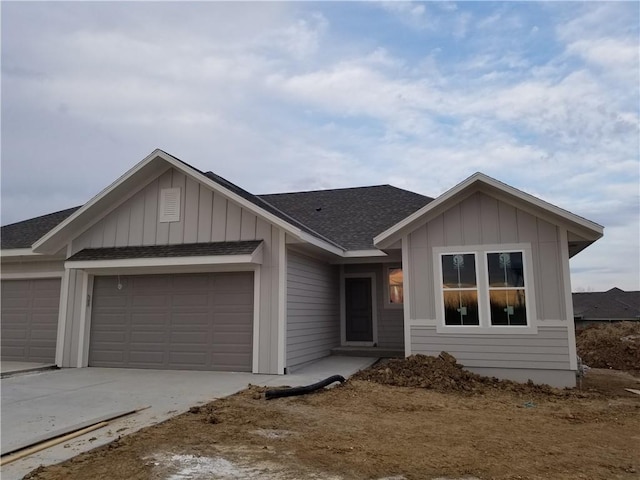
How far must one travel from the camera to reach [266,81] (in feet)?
42.1

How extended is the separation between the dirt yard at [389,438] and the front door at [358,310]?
4835 millimetres

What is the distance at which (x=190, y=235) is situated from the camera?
9.71 m

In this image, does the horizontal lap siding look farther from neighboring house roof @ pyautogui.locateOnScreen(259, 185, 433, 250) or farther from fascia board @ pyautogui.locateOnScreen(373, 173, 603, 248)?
neighboring house roof @ pyautogui.locateOnScreen(259, 185, 433, 250)

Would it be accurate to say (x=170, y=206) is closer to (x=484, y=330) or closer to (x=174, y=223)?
(x=174, y=223)

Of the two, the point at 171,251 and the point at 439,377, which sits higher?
the point at 171,251

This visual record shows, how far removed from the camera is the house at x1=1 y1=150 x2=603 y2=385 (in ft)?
27.0

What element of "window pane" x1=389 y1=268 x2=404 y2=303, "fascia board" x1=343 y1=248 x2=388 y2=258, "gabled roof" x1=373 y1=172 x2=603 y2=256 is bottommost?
"window pane" x1=389 y1=268 x2=404 y2=303

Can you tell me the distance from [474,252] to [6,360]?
37.0 feet

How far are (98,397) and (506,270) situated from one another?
23.9ft

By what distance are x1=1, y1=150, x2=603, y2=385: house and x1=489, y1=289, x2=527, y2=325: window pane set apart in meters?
0.02

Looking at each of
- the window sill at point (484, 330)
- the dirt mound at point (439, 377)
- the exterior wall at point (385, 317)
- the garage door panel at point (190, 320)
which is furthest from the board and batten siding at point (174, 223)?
the exterior wall at point (385, 317)

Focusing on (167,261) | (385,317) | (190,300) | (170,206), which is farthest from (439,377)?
(170,206)

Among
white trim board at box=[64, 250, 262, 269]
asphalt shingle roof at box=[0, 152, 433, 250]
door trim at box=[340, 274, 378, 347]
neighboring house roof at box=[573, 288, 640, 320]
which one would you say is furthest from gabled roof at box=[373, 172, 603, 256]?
neighboring house roof at box=[573, 288, 640, 320]

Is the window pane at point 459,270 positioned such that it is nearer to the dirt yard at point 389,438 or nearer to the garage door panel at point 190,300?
the dirt yard at point 389,438
